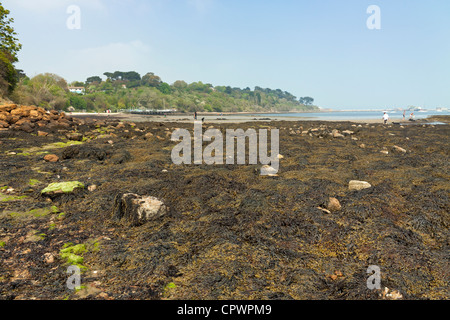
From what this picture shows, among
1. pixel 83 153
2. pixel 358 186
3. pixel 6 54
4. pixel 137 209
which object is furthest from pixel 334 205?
pixel 6 54

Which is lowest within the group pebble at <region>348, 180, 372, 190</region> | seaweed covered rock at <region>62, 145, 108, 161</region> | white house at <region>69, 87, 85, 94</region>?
pebble at <region>348, 180, 372, 190</region>

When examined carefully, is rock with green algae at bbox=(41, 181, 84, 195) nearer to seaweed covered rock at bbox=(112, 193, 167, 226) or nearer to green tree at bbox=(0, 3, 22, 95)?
seaweed covered rock at bbox=(112, 193, 167, 226)

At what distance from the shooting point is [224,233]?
14.2 ft

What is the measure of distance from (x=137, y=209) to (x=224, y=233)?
1.84 m

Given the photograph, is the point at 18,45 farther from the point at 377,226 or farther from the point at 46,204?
the point at 377,226

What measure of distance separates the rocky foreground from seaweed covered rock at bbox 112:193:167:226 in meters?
0.02

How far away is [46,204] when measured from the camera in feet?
18.5

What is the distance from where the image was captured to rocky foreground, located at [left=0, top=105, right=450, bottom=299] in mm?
3057

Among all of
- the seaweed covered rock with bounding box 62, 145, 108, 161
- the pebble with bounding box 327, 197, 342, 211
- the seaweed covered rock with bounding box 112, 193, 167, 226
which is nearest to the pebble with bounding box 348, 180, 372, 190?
the pebble with bounding box 327, 197, 342, 211

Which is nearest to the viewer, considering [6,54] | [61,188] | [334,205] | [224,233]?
[224,233]

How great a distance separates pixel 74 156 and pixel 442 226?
1179 centimetres

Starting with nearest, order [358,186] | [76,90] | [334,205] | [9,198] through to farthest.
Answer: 1. [334,205]
2. [9,198]
3. [358,186]
4. [76,90]

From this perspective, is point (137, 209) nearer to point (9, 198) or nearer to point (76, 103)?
point (9, 198)

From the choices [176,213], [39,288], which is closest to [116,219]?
[176,213]
